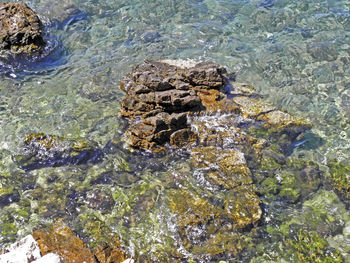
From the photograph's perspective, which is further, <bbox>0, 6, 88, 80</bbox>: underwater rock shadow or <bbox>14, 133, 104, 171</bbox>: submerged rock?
<bbox>0, 6, 88, 80</bbox>: underwater rock shadow

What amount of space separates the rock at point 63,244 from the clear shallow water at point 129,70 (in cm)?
32

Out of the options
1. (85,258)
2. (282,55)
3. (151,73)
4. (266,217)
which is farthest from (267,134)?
(85,258)

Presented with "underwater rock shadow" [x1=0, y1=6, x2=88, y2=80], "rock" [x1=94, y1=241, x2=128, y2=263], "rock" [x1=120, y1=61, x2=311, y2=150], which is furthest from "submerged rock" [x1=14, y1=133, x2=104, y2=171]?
"underwater rock shadow" [x1=0, y1=6, x2=88, y2=80]

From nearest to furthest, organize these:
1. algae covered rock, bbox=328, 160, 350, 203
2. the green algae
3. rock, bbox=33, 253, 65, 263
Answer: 1. rock, bbox=33, 253, 65, 263
2. the green algae
3. algae covered rock, bbox=328, 160, 350, 203

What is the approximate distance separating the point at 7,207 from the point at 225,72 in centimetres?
715

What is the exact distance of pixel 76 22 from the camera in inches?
558

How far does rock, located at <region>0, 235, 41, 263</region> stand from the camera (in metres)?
5.11

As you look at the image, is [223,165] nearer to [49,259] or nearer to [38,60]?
[49,259]

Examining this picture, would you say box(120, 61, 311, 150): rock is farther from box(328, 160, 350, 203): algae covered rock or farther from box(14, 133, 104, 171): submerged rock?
box(328, 160, 350, 203): algae covered rock

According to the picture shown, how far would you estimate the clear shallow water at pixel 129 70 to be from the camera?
7.00 m

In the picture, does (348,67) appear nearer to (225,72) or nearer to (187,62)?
(225,72)

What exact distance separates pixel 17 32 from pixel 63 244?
8811mm

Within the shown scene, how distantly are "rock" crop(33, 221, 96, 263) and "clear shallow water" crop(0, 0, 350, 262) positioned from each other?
1.06 feet

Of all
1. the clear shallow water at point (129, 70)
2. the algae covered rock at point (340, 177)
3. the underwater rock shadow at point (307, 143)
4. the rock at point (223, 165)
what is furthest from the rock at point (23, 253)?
the algae covered rock at point (340, 177)
